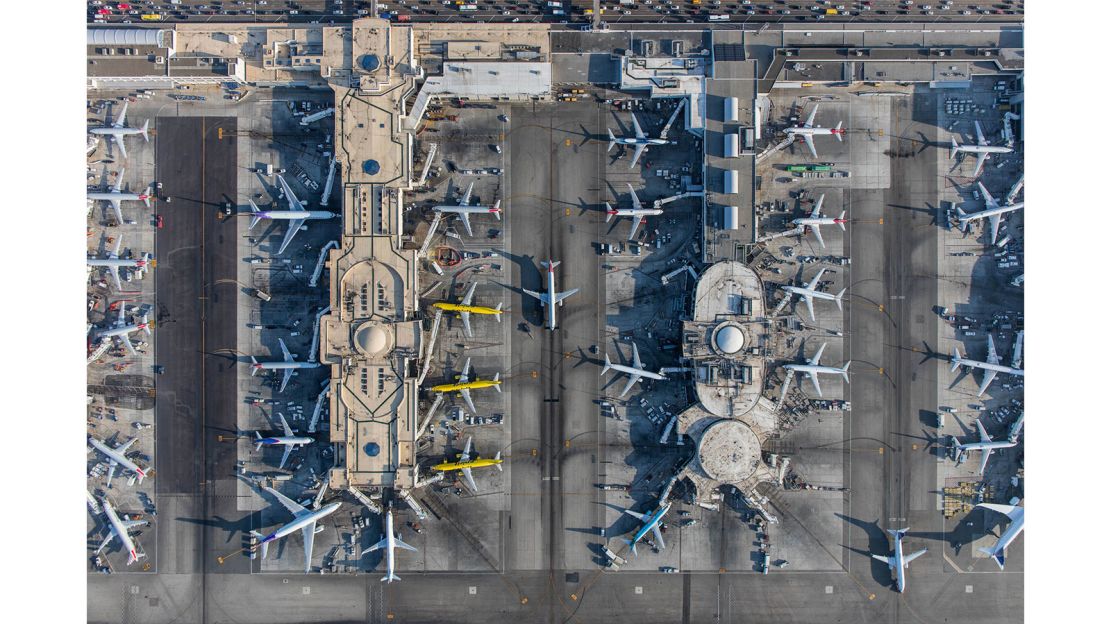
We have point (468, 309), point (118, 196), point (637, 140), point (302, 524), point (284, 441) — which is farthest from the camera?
point (118, 196)

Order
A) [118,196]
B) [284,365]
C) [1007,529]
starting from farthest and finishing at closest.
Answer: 1. [118,196]
2. [1007,529]
3. [284,365]

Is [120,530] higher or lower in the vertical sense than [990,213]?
lower

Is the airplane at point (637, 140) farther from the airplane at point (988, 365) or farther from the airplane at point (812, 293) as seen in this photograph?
the airplane at point (988, 365)

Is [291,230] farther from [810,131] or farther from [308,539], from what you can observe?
[810,131]

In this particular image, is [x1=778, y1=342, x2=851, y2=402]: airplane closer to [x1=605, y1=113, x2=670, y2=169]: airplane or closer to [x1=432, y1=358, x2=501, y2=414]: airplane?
[x1=605, y1=113, x2=670, y2=169]: airplane

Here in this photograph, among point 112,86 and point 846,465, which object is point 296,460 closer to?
point 112,86

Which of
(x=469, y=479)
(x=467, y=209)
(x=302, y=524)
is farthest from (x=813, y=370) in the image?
(x=302, y=524)
